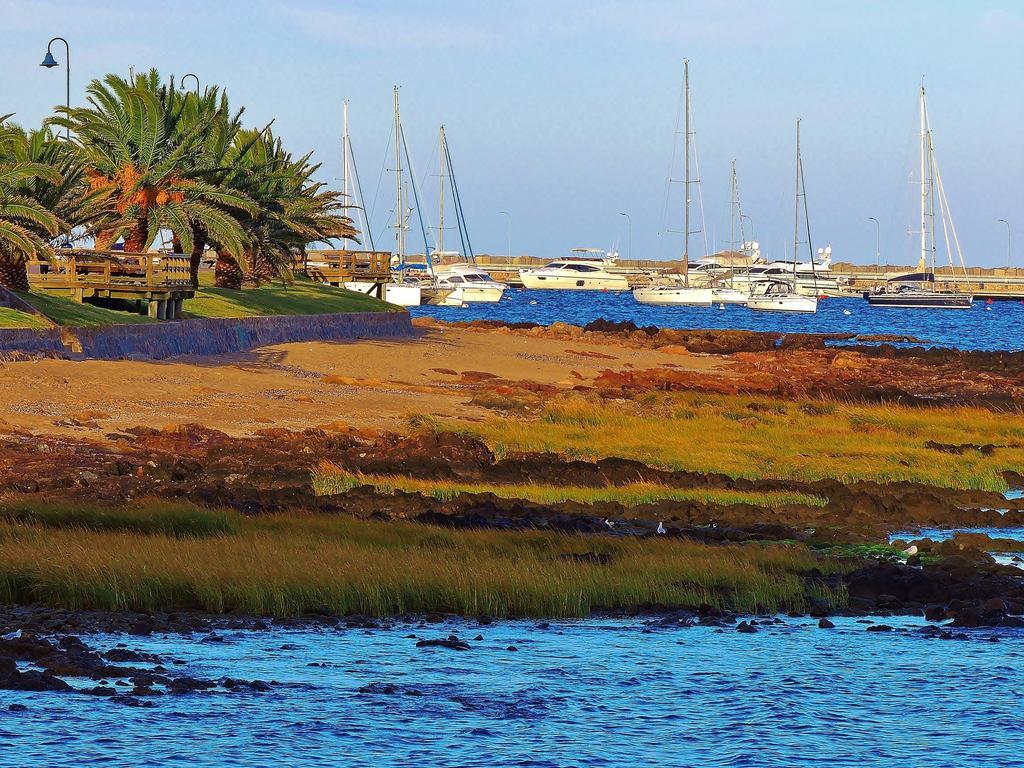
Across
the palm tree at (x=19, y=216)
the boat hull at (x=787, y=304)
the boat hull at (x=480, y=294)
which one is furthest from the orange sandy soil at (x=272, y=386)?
the boat hull at (x=480, y=294)

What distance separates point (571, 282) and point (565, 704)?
6426 inches

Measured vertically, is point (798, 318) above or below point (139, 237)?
below

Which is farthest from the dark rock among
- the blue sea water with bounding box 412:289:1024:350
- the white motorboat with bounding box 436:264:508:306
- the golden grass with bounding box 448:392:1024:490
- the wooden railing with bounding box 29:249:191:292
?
the white motorboat with bounding box 436:264:508:306

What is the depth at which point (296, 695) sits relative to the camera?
11.2 m

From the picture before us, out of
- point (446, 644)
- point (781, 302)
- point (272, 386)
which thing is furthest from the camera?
point (781, 302)

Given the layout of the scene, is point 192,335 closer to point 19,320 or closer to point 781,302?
point 19,320

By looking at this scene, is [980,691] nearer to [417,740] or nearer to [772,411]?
[417,740]

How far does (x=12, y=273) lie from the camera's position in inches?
1334

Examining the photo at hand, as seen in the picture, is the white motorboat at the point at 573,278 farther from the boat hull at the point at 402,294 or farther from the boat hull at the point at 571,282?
the boat hull at the point at 402,294

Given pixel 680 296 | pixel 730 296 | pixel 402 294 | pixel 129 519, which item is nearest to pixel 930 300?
pixel 730 296

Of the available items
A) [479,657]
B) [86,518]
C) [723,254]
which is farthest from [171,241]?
[723,254]

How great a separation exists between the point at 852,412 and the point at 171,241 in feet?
75.1

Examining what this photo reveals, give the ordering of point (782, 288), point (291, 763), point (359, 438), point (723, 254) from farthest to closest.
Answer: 1. point (723, 254)
2. point (782, 288)
3. point (359, 438)
4. point (291, 763)

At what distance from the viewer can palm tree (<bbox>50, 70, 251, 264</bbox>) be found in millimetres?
40938
